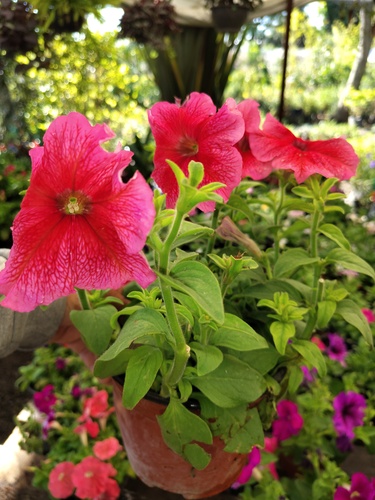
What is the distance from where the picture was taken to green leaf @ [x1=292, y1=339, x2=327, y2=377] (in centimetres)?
50

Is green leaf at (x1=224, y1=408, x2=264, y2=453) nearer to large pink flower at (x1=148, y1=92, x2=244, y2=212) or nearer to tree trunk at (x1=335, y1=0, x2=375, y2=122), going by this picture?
large pink flower at (x1=148, y1=92, x2=244, y2=212)

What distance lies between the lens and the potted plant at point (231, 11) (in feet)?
7.05

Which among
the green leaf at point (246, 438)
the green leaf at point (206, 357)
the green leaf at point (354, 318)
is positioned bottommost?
the green leaf at point (246, 438)

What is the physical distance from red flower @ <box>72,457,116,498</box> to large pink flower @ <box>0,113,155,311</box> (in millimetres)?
567

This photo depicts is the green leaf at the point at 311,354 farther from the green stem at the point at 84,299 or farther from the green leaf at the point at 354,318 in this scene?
the green stem at the point at 84,299

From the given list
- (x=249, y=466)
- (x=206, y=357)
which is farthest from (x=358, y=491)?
(x=206, y=357)

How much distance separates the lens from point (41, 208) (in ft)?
1.17

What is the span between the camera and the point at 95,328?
0.47 metres

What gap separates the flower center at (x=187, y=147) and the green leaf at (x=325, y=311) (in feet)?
0.69

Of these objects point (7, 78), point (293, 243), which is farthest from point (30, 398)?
point (7, 78)

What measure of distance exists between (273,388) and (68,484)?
473mm

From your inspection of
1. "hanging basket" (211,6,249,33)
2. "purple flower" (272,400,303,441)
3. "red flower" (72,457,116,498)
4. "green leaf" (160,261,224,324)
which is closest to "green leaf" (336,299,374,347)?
"green leaf" (160,261,224,324)

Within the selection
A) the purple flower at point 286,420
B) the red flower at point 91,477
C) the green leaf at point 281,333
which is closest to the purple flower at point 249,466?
the purple flower at point 286,420

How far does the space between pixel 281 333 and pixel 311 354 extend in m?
0.05
